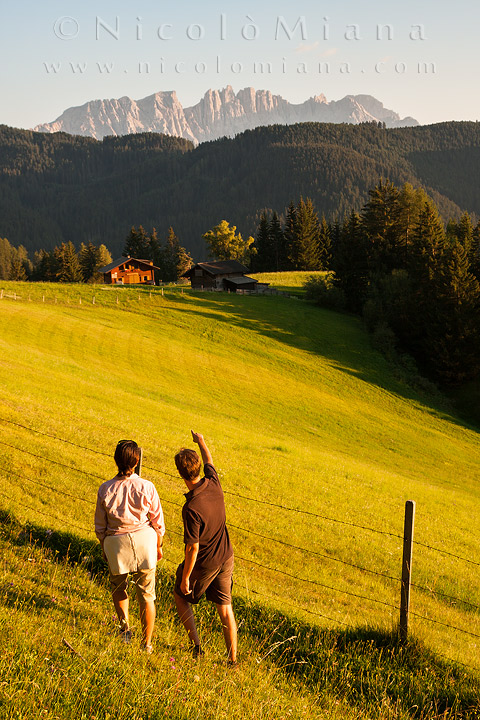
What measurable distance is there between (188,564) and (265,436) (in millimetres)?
24380

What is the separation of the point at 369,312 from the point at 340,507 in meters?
52.3

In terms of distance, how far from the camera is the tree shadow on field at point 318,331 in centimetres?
5356

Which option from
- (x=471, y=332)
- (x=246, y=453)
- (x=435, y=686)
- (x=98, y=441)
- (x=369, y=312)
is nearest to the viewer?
(x=435, y=686)

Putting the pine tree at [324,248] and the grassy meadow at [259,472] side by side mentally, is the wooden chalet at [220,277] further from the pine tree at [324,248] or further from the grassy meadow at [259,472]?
the pine tree at [324,248]

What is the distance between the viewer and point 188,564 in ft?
21.3

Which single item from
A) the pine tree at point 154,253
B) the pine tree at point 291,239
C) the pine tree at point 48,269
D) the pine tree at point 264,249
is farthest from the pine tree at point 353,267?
the pine tree at point 48,269

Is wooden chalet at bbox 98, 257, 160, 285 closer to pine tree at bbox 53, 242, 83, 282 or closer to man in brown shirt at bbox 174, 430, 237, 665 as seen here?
pine tree at bbox 53, 242, 83, 282

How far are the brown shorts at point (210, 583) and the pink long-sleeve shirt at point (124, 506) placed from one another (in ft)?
2.92

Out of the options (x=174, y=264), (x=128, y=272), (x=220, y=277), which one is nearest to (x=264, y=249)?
(x=220, y=277)

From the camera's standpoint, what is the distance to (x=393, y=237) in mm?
78625

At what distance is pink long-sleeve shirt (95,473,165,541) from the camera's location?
21.3ft

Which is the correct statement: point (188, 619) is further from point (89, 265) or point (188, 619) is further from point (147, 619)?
point (89, 265)

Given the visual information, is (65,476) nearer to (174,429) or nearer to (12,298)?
(174,429)

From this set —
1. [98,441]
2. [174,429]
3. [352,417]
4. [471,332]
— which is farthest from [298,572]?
[471,332]
